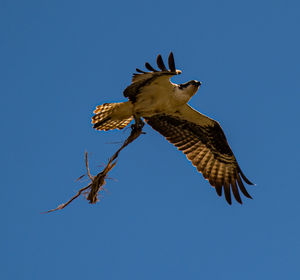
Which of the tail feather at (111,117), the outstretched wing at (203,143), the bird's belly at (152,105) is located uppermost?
the tail feather at (111,117)

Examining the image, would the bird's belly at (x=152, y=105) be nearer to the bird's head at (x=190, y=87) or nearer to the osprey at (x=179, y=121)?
the osprey at (x=179, y=121)

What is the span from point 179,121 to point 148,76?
2.04m

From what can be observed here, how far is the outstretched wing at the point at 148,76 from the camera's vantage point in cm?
696

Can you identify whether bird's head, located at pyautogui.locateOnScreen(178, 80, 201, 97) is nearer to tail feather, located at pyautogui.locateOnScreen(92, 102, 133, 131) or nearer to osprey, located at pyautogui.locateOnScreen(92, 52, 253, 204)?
osprey, located at pyautogui.locateOnScreen(92, 52, 253, 204)

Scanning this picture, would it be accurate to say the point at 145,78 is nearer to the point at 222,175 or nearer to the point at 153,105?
the point at 153,105

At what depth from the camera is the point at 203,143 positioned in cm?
962

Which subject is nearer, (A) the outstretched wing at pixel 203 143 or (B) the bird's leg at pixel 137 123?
(B) the bird's leg at pixel 137 123

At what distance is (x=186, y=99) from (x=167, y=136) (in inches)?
57.3

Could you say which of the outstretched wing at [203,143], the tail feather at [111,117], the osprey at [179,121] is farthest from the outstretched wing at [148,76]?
the outstretched wing at [203,143]

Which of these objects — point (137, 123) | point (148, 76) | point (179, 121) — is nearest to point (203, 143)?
point (179, 121)

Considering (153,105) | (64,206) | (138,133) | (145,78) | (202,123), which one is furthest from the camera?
(202,123)

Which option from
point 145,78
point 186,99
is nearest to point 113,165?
point 145,78

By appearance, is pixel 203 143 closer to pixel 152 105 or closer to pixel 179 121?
pixel 179 121

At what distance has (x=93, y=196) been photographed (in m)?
6.10
